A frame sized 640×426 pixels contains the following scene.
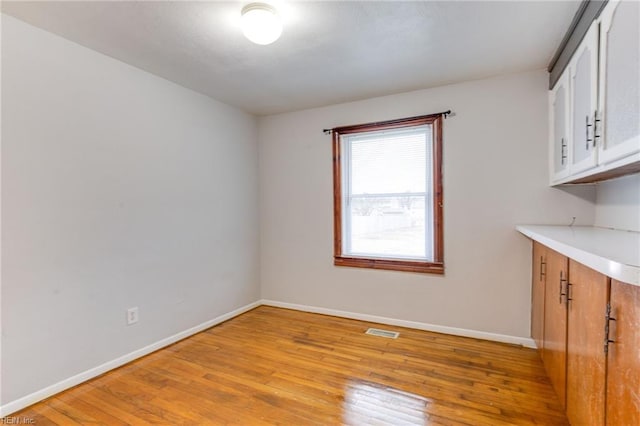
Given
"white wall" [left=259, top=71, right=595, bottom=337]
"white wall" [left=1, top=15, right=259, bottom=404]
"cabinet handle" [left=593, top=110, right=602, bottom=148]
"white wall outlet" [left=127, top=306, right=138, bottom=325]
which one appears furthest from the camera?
"white wall" [left=259, top=71, right=595, bottom=337]

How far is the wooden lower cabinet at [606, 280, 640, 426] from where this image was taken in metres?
1.03

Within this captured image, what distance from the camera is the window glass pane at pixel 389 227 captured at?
133 inches

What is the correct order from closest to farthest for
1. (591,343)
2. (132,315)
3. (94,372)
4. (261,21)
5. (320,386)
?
(591,343)
(261,21)
(320,386)
(94,372)
(132,315)

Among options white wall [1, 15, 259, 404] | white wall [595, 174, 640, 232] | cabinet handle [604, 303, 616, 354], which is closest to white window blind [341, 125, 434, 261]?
white wall [595, 174, 640, 232]

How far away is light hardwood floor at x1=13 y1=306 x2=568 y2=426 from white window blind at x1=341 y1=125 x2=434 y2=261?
97cm

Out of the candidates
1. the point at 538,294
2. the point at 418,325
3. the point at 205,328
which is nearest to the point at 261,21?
the point at 538,294

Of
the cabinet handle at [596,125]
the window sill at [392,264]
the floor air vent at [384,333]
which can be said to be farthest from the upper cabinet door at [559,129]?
the floor air vent at [384,333]

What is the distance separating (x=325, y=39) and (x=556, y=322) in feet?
7.82

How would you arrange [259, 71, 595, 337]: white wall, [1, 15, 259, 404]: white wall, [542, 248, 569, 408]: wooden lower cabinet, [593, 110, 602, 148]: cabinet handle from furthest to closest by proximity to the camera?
[259, 71, 595, 337]: white wall
[1, 15, 259, 404]: white wall
[542, 248, 569, 408]: wooden lower cabinet
[593, 110, 602, 148]: cabinet handle

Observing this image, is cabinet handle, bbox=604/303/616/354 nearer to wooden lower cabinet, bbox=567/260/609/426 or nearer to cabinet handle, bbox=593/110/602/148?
wooden lower cabinet, bbox=567/260/609/426

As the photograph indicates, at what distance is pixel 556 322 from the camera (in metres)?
1.96

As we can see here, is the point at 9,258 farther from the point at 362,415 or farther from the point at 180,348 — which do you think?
the point at 362,415

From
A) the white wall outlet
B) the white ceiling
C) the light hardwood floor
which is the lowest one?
the light hardwood floor

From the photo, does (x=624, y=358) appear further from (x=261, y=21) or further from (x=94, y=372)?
(x=94, y=372)
